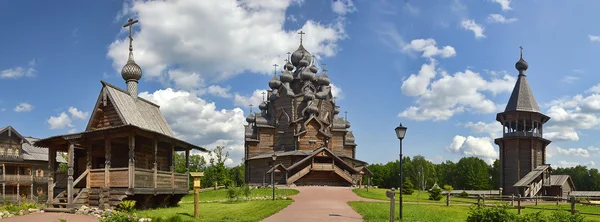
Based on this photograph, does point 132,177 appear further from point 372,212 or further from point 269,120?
point 269,120

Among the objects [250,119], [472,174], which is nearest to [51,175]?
[250,119]

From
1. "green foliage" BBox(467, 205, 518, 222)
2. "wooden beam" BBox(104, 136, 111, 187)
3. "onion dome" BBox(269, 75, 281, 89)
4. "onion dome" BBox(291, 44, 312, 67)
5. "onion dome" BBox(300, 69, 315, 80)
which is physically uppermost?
"onion dome" BBox(291, 44, 312, 67)

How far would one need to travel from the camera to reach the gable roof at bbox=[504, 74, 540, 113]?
4872 cm

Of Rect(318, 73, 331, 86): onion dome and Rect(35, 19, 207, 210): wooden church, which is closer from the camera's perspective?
Rect(35, 19, 207, 210): wooden church

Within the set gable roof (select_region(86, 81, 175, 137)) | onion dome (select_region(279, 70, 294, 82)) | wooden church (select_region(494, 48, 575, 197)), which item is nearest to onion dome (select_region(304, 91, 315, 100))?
onion dome (select_region(279, 70, 294, 82))

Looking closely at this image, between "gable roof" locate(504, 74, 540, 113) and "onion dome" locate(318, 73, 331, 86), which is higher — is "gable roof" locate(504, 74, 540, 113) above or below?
below

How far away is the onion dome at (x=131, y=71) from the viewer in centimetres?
2792

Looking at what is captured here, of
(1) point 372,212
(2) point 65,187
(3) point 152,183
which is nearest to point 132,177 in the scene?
(3) point 152,183

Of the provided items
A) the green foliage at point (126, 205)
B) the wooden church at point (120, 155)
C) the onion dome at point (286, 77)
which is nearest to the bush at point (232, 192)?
the wooden church at point (120, 155)

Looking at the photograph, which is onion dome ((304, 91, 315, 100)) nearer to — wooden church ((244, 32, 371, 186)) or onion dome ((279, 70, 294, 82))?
wooden church ((244, 32, 371, 186))

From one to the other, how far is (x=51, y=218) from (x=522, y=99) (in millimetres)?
44257

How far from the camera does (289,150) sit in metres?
59.5

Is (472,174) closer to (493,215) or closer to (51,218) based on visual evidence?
(493,215)

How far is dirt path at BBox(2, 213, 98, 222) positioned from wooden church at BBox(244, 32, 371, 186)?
31.7 m
